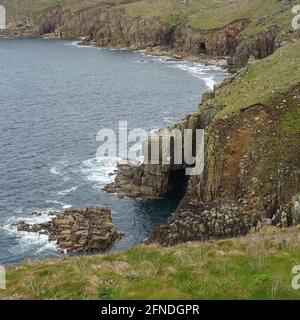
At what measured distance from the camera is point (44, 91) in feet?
510

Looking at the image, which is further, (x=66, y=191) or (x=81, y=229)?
(x=66, y=191)

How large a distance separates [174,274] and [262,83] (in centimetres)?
5917

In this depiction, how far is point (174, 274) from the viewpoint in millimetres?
30562

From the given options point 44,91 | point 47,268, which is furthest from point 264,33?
point 47,268

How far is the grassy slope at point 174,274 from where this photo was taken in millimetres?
27672

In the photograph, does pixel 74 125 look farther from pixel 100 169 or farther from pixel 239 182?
pixel 239 182

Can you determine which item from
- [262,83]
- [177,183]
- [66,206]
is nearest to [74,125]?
[177,183]

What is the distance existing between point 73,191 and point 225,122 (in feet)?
84.5

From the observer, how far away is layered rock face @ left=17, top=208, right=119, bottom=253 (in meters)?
67.8

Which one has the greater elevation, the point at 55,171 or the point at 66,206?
the point at 55,171

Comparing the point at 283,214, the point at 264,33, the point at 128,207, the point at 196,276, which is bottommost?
the point at 128,207

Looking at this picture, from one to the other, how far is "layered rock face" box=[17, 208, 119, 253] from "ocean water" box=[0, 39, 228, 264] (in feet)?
4.64

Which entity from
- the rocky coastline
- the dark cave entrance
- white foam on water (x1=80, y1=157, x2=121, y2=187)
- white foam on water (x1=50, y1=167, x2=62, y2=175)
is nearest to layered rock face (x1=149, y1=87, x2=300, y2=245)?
the rocky coastline

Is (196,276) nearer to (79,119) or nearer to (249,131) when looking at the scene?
(249,131)
